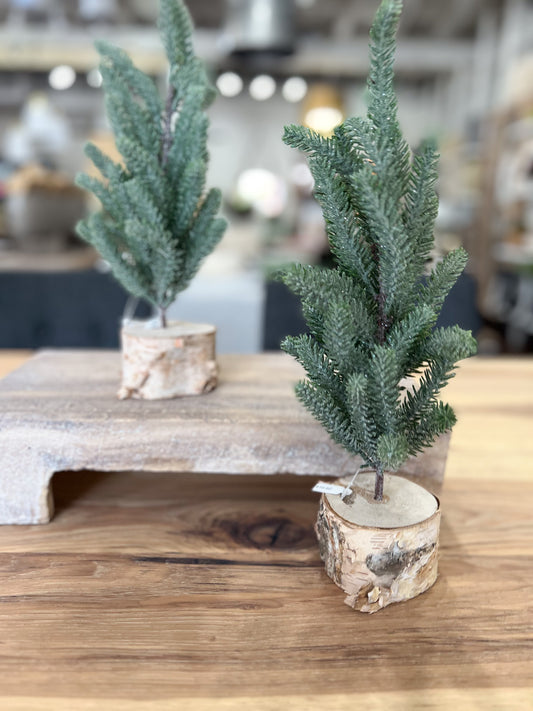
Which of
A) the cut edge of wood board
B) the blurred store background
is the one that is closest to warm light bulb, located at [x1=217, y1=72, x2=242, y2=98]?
the blurred store background

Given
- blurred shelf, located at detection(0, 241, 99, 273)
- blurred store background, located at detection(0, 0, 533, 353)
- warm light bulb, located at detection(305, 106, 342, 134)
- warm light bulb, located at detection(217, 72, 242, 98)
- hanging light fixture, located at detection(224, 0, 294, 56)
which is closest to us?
blurred store background, located at detection(0, 0, 533, 353)

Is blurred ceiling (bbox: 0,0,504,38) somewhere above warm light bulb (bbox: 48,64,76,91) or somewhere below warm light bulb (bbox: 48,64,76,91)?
above

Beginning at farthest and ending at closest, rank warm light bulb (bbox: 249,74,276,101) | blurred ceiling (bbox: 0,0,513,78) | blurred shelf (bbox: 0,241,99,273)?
warm light bulb (bbox: 249,74,276,101) → blurred ceiling (bbox: 0,0,513,78) → blurred shelf (bbox: 0,241,99,273)

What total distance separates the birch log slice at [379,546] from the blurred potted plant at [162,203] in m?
0.27

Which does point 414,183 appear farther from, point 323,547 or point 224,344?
point 224,344

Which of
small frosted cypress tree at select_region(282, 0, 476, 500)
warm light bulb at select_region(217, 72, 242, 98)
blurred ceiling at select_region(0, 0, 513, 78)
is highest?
blurred ceiling at select_region(0, 0, 513, 78)

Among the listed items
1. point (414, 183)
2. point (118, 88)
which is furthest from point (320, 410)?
point (118, 88)

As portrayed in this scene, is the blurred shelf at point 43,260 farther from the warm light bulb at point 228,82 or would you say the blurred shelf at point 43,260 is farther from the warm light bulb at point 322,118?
the warm light bulb at point 322,118

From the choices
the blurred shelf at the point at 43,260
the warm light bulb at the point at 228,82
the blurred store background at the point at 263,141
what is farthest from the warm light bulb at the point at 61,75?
the blurred shelf at the point at 43,260

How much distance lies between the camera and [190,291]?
213 cm

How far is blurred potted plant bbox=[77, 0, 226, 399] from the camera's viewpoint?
2.21ft

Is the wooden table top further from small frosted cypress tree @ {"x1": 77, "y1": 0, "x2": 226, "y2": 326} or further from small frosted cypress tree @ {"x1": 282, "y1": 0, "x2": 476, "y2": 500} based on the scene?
small frosted cypress tree @ {"x1": 77, "y1": 0, "x2": 226, "y2": 326}

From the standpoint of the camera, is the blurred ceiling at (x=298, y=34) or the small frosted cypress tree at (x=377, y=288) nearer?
the small frosted cypress tree at (x=377, y=288)

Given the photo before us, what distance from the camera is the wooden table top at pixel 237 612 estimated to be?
42cm
